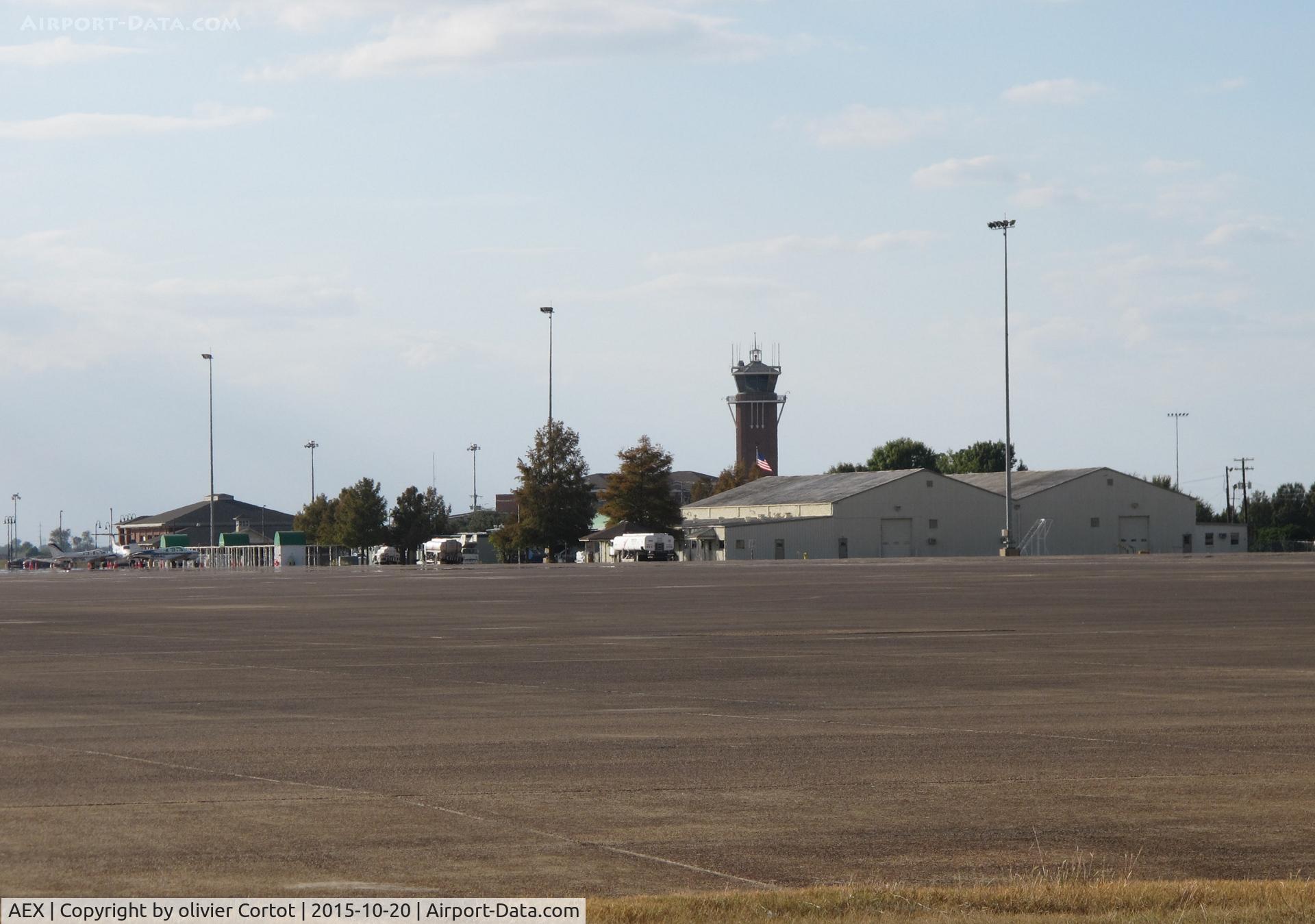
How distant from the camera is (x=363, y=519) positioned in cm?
15475

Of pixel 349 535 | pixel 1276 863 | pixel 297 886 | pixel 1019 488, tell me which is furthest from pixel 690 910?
pixel 349 535

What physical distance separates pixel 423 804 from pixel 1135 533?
12105 centimetres

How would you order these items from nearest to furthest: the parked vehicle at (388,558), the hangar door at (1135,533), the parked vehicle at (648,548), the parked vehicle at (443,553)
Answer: the parked vehicle at (648,548) < the parked vehicle at (443,553) < the hangar door at (1135,533) < the parked vehicle at (388,558)

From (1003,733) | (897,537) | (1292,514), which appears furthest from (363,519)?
(1003,733)

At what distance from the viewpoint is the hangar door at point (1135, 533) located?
124062 millimetres

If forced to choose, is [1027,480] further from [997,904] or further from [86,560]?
[997,904]

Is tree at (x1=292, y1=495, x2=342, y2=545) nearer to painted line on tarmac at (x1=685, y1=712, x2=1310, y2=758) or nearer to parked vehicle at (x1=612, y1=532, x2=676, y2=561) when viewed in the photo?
parked vehicle at (x1=612, y1=532, x2=676, y2=561)

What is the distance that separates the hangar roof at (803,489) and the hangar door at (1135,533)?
16517mm

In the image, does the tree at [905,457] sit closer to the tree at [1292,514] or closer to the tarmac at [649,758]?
the tree at [1292,514]

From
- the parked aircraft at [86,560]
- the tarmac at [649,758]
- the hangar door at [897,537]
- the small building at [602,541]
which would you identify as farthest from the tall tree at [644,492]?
the tarmac at [649,758]

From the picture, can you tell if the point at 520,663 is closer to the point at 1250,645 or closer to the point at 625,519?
the point at 1250,645

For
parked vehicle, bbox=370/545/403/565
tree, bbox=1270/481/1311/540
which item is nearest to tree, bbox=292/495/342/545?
parked vehicle, bbox=370/545/403/565

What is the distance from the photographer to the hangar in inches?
4700

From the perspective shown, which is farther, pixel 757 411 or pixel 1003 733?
pixel 757 411
